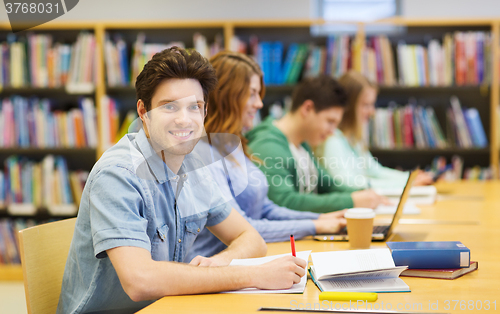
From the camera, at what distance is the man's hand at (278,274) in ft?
3.06

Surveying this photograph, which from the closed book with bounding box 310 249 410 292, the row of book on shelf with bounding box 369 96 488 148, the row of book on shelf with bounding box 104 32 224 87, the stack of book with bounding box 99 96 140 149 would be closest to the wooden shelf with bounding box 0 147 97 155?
the stack of book with bounding box 99 96 140 149

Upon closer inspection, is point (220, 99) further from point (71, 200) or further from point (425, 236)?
point (71, 200)

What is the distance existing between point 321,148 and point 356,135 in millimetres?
308

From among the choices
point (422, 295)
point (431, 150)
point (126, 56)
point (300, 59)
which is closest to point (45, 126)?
point (126, 56)

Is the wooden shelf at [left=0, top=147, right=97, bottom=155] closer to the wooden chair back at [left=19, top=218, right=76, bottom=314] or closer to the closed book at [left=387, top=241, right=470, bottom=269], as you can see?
the wooden chair back at [left=19, top=218, right=76, bottom=314]

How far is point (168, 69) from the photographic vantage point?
1044 millimetres

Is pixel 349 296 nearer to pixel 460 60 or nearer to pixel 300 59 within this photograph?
pixel 300 59

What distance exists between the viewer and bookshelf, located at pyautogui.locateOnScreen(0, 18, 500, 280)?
327 cm

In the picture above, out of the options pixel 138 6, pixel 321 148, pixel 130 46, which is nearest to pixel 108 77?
pixel 130 46

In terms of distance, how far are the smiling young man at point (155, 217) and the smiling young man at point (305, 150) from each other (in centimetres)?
65

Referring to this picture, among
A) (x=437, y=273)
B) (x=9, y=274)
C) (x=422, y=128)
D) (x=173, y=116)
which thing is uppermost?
(x=173, y=116)

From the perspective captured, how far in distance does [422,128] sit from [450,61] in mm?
511

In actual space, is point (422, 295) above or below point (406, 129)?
below

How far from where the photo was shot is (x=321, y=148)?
2.67 metres
